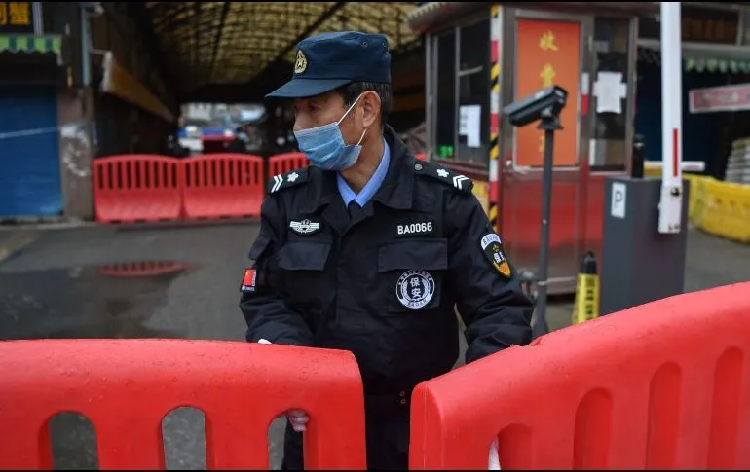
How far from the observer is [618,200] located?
4480mm

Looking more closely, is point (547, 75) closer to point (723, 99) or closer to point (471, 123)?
point (471, 123)

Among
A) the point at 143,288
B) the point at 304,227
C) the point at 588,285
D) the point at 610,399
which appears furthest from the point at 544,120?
the point at 143,288

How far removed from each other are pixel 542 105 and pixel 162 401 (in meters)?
3.36

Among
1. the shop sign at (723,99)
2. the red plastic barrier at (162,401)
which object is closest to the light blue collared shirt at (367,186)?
the red plastic barrier at (162,401)

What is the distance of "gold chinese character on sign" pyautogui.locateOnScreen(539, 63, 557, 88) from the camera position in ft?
19.4

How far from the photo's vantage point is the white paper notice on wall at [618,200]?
442cm

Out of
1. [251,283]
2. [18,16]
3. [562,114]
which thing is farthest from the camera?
[18,16]

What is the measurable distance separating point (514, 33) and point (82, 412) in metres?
5.04

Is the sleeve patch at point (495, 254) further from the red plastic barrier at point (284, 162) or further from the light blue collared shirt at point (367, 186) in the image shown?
the red plastic barrier at point (284, 162)

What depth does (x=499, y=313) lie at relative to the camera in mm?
2031

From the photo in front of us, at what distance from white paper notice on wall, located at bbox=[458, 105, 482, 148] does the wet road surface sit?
1.63m

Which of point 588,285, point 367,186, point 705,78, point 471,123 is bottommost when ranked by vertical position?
point 588,285

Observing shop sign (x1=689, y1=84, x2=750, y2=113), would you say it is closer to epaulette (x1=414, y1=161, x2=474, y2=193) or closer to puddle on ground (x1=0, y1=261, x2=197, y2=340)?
puddle on ground (x1=0, y1=261, x2=197, y2=340)

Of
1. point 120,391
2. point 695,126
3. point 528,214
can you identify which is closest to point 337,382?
Result: point 120,391
